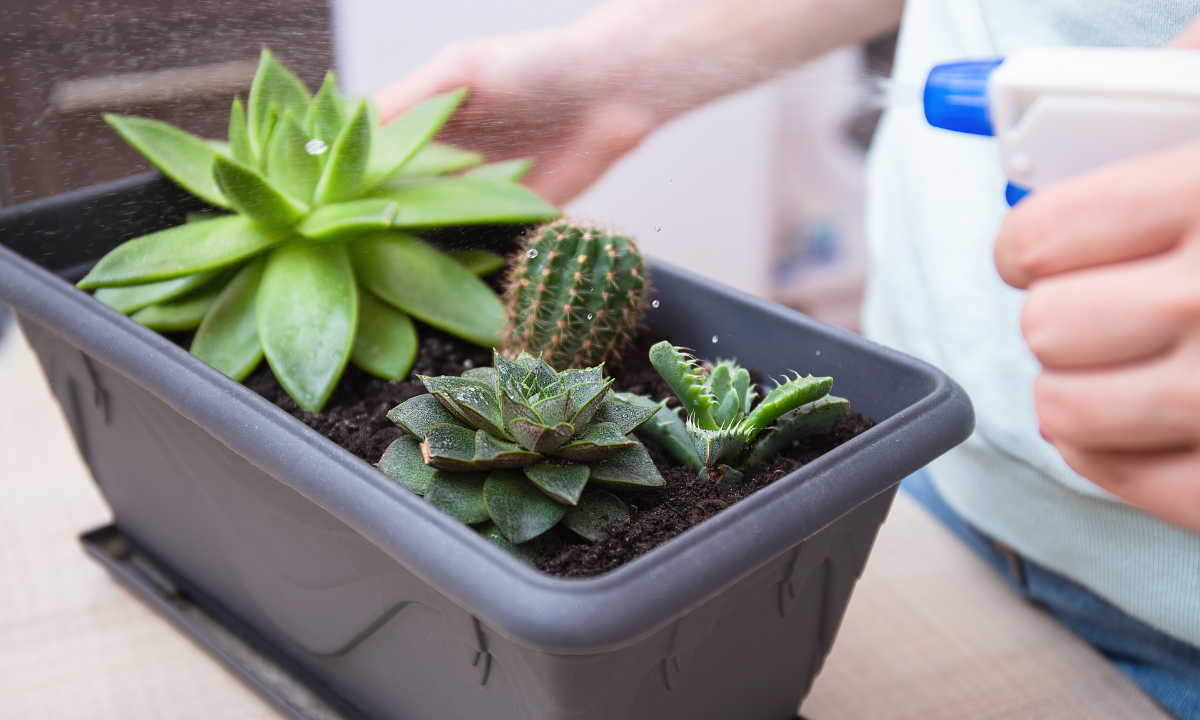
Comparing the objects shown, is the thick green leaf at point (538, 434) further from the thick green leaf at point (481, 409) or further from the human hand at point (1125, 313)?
the human hand at point (1125, 313)

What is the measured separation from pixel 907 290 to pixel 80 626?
2.38ft

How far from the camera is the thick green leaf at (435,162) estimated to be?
27.5 inches

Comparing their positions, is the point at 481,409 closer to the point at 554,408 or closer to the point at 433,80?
the point at 554,408

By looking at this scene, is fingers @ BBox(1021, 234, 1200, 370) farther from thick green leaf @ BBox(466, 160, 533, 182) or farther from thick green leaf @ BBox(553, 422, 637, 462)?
thick green leaf @ BBox(466, 160, 533, 182)

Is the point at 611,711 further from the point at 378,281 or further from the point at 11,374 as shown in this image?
the point at 11,374

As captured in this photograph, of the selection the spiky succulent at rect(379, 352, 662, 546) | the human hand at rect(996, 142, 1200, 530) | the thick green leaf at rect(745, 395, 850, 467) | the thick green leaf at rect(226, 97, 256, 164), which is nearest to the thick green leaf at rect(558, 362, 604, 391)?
the spiky succulent at rect(379, 352, 662, 546)

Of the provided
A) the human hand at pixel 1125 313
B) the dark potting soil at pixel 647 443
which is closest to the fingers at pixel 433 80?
the dark potting soil at pixel 647 443

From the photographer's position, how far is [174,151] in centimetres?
69

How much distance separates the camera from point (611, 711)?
0.42 m

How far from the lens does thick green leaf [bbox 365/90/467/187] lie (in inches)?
26.0

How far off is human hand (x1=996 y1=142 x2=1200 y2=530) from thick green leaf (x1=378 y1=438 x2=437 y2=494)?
1.00ft

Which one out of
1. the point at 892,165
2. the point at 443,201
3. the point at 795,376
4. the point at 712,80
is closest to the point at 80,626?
the point at 443,201

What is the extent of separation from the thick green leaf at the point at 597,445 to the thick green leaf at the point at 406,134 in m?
0.29

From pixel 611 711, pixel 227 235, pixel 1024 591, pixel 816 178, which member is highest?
pixel 227 235
